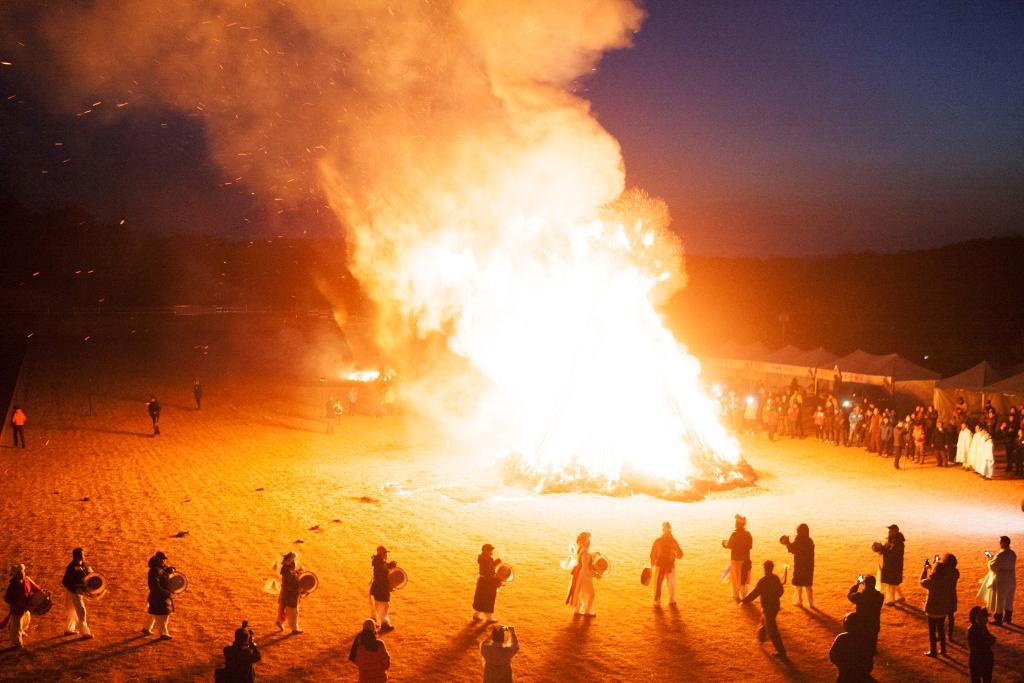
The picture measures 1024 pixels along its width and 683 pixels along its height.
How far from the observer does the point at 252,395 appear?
105 feet

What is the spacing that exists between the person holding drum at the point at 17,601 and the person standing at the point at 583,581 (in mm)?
6828

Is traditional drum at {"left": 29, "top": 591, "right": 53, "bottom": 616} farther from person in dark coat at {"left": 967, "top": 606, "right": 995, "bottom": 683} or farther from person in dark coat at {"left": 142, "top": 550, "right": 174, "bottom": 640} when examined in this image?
person in dark coat at {"left": 967, "top": 606, "right": 995, "bottom": 683}

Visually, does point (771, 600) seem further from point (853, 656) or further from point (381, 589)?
point (381, 589)

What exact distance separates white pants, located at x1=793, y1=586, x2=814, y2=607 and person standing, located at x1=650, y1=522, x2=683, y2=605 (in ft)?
5.81

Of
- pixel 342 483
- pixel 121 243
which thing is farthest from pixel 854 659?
pixel 121 243

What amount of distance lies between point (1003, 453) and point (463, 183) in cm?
1811

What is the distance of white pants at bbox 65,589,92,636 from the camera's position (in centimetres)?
981

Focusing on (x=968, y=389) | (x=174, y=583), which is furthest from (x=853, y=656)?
(x=968, y=389)

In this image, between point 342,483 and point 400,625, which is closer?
point 400,625

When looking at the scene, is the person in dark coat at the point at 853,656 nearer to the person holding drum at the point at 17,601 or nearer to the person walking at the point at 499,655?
the person walking at the point at 499,655

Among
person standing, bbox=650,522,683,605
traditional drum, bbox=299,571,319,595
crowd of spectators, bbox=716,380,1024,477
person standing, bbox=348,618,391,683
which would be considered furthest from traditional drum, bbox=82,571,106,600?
crowd of spectators, bbox=716,380,1024,477

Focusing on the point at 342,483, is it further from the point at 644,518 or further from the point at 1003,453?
the point at 1003,453

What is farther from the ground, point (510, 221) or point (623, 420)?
point (510, 221)

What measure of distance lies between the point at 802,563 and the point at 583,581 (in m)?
3.11
